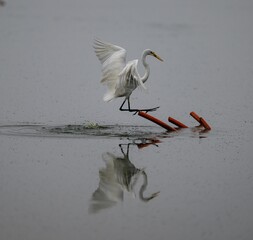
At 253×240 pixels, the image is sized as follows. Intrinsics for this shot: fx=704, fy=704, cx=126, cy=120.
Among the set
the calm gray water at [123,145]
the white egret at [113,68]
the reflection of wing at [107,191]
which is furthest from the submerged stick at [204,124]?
the reflection of wing at [107,191]

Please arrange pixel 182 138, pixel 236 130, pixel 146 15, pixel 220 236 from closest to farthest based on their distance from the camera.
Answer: pixel 220 236 < pixel 182 138 < pixel 236 130 < pixel 146 15

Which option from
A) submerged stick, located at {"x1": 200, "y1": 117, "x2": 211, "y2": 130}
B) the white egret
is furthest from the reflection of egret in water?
submerged stick, located at {"x1": 200, "y1": 117, "x2": 211, "y2": 130}

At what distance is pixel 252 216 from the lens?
941 centimetres

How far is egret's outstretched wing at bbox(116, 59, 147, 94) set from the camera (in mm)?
12884

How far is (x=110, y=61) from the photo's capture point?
14.2 metres

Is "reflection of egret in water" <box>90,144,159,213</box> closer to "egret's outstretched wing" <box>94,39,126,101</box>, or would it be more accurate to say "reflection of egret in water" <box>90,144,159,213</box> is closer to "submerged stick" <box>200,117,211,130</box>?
"egret's outstretched wing" <box>94,39,126,101</box>

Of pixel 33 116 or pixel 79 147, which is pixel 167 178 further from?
pixel 33 116

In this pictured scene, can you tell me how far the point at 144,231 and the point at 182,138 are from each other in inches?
200

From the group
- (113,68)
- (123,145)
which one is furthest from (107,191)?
(113,68)

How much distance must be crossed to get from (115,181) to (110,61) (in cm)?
415

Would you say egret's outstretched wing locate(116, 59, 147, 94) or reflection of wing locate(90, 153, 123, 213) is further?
egret's outstretched wing locate(116, 59, 147, 94)

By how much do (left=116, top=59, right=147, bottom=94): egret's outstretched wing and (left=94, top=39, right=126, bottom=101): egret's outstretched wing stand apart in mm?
244

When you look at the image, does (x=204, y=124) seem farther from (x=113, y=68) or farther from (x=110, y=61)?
(x=110, y=61)

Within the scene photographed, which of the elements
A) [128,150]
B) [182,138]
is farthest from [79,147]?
[182,138]
